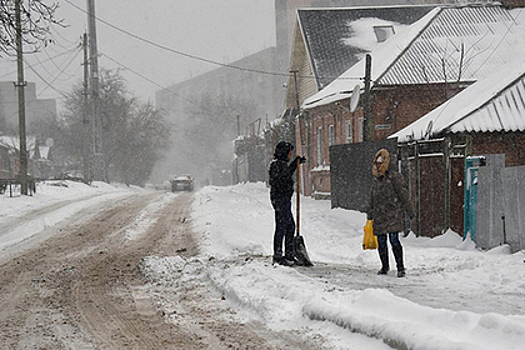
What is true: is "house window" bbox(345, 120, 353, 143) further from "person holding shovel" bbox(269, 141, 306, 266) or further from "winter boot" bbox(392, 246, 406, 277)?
"winter boot" bbox(392, 246, 406, 277)

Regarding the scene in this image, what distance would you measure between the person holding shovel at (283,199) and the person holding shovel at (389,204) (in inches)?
44.0

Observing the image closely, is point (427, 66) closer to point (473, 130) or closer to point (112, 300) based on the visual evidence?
point (473, 130)

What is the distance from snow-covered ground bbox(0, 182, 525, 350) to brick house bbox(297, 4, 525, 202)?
817 cm

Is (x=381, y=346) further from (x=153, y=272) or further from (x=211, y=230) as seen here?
(x=211, y=230)

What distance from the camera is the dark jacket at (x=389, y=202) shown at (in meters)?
8.48

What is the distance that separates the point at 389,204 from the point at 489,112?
212 inches

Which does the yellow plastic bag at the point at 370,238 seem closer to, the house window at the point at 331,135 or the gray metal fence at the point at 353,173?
the gray metal fence at the point at 353,173

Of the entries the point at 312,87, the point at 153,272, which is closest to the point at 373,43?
the point at 312,87

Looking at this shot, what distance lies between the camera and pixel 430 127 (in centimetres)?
1303

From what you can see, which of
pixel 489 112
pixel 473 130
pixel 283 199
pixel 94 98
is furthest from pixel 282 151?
pixel 94 98

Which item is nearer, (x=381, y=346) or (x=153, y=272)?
(x=381, y=346)

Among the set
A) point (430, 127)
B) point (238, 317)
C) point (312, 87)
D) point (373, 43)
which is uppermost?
point (373, 43)

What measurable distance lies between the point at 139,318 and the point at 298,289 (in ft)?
5.65

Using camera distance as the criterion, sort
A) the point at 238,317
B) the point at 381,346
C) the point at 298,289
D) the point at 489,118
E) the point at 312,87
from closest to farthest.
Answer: the point at 381,346, the point at 238,317, the point at 298,289, the point at 489,118, the point at 312,87
